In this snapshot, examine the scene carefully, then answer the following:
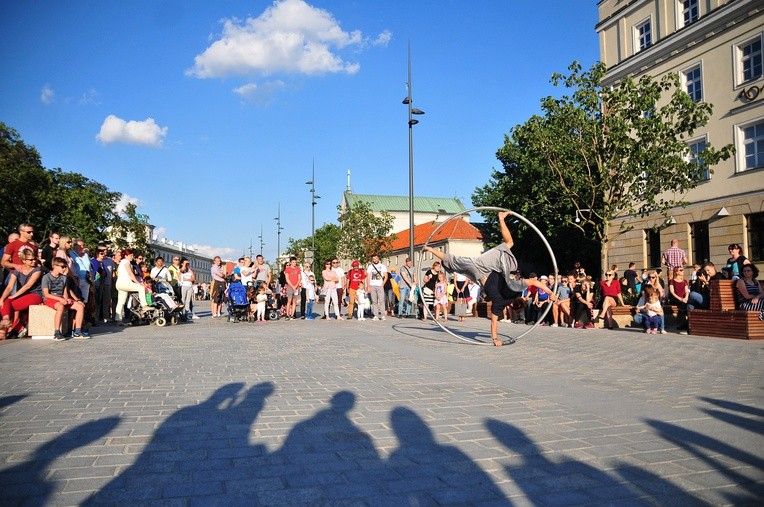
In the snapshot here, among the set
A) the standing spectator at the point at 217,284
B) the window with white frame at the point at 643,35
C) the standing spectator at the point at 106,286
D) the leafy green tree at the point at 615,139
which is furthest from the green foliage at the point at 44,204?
the window with white frame at the point at 643,35

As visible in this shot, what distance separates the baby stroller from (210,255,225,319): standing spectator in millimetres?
2087

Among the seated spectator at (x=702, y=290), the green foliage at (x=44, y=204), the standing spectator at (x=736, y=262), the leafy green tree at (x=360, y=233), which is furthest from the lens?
the leafy green tree at (x=360, y=233)

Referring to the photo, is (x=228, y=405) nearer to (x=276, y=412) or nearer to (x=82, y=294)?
(x=276, y=412)

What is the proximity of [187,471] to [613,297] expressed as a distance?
16.0 m

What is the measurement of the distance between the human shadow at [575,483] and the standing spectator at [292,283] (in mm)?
16561

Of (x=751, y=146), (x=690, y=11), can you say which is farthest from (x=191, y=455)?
(x=690, y=11)

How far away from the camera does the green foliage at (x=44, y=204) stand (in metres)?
46.4

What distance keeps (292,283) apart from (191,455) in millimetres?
16350

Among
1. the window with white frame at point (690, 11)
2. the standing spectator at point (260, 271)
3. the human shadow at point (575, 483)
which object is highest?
the window with white frame at point (690, 11)

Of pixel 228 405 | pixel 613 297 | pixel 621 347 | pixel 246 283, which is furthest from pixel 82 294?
pixel 613 297

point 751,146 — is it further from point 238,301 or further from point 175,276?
point 175,276

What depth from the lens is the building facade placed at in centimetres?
2745

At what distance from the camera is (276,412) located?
18.8 ft

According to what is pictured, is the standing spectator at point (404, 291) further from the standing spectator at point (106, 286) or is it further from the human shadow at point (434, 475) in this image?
the human shadow at point (434, 475)
